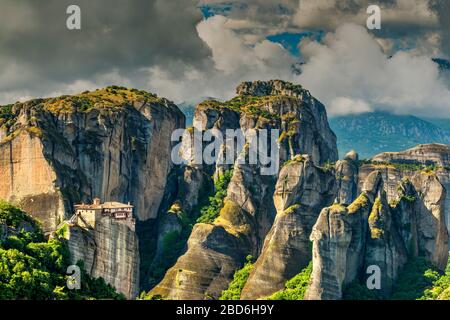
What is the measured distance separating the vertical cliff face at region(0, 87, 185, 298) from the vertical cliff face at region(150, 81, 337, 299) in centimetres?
741

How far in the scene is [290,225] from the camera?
12669cm

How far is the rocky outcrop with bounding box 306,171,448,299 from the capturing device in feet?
386

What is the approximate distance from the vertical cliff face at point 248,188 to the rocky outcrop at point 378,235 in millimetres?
5665

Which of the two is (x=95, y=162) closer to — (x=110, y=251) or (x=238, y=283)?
(x=238, y=283)

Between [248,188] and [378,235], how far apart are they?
17483 millimetres

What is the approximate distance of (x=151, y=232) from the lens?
139375 mm

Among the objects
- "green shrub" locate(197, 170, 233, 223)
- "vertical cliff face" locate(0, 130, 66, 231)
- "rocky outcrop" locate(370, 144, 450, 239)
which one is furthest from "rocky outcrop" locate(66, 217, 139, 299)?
"rocky outcrop" locate(370, 144, 450, 239)

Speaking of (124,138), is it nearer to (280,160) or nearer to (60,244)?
(280,160)

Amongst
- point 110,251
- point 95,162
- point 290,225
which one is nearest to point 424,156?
point 290,225

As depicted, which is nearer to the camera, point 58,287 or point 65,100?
point 58,287

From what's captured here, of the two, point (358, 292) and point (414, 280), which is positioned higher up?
point (414, 280)

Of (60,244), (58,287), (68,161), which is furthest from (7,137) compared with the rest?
(58,287)

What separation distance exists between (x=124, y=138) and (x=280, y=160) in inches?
650
